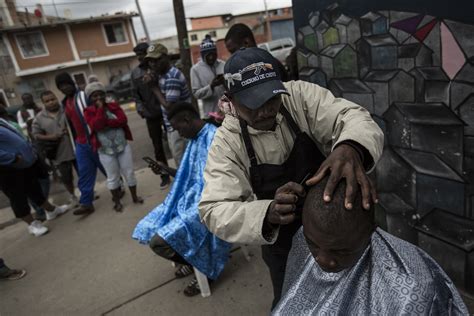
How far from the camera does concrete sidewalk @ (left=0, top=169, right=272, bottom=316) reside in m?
2.57

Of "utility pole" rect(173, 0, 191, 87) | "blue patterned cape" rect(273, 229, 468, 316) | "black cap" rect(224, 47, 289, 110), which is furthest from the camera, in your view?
"utility pole" rect(173, 0, 191, 87)

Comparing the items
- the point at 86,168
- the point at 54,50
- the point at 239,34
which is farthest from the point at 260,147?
the point at 54,50

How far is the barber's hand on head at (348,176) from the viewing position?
92 cm

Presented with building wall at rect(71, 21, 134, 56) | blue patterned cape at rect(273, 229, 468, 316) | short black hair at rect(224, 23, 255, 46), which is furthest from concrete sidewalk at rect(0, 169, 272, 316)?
building wall at rect(71, 21, 134, 56)

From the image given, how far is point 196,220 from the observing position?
2387mm

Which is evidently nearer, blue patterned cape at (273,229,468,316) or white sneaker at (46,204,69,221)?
blue patterned cape at (273,229,468,316)

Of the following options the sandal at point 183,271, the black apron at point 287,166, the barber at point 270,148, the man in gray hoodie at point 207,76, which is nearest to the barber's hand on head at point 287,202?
the barber at point 270,148

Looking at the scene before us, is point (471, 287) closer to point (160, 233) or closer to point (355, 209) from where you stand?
point (355, 209)

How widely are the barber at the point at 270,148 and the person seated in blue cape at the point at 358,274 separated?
10 centimetres

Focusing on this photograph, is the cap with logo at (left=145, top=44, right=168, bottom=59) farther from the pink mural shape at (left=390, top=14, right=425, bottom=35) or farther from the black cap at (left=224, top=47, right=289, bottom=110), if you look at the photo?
the black cap at (left=224, top=47, right=289, bottom=110)

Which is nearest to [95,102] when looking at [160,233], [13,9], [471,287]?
[160,233]

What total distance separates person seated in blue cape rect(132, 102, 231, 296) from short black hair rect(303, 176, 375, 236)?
1517mm

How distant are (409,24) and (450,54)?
1.04 ft

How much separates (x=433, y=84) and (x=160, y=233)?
6.68ft
